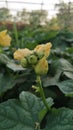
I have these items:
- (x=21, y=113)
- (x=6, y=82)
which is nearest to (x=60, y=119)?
(x=21, y=113)

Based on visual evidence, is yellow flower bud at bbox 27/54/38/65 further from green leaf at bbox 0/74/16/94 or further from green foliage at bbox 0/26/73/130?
green leaf at bbox 0/74/16/94

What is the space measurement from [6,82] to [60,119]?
38 centimetres

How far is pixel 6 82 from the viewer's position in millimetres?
1178

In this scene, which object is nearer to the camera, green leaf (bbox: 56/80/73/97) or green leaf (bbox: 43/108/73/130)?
green leaf (bbox: 43/108/73/130)

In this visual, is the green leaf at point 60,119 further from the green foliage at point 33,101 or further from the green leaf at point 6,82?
the green leaf at point 6,82

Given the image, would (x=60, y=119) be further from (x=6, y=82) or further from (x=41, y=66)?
(x=6, y=82)

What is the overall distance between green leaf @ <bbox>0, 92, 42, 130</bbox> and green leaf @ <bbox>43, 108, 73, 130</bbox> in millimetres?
30

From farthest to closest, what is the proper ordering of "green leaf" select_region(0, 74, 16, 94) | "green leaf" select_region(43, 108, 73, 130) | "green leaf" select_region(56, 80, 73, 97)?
1. "green leaf" select_region(0, 74, 16, 94)
2. "green leaf" select_region(56, 80, 73, 97)
3. "green leaf" select_region(43, 108, 73, 130)

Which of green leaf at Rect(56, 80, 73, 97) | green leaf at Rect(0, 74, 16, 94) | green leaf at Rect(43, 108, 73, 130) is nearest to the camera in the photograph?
green leaf at Rect(43, 108, 73, 130)

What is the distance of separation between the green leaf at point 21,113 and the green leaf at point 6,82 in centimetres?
21

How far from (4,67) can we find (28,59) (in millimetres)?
499

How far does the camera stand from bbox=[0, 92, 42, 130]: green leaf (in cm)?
84

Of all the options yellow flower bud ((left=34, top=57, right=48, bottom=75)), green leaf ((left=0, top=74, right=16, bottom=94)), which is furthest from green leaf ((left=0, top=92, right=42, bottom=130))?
green leaf ((left=0, top=74, right=16, bottom=94))

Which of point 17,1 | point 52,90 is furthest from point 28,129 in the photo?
point 17,1
